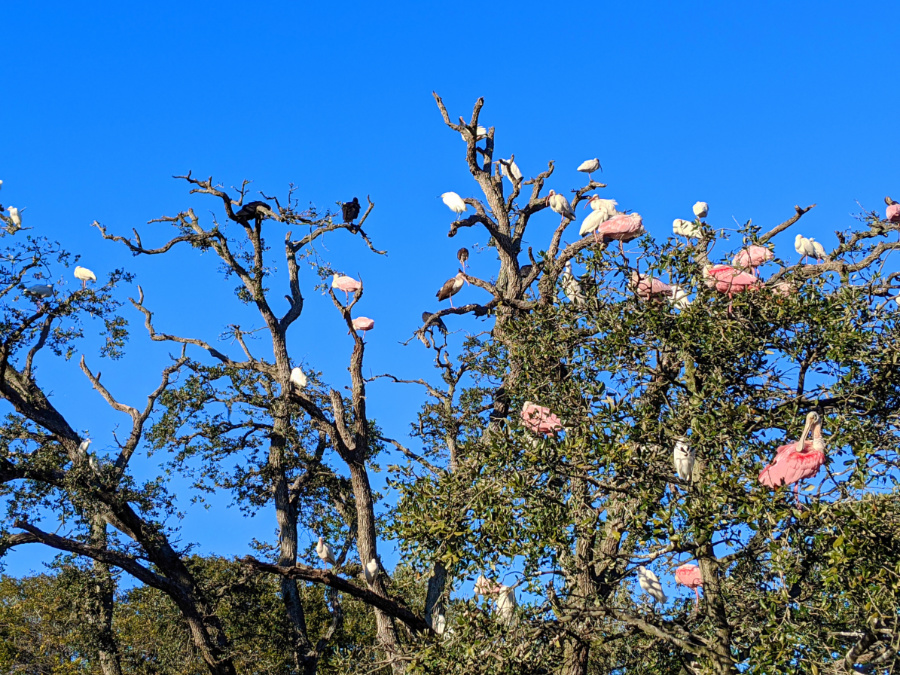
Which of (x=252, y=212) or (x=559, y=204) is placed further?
(x=252, y=212)

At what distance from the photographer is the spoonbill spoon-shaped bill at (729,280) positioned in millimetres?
7633

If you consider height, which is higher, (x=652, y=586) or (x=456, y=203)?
(x=456, y=203)

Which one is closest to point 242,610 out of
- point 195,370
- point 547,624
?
point 195,370

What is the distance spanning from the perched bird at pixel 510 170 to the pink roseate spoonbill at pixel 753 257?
17.5 ft

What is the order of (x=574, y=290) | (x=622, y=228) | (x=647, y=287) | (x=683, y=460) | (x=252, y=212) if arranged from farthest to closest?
(x=252, y=212) < (x=622, y=228) < (x=574, y=290) < (x=647, y=287) < (x=683, y=460)

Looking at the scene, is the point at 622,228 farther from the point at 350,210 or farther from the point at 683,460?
the point at 350,210

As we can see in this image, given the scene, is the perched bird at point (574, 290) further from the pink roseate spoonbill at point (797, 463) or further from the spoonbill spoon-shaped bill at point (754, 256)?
the pink roseate spoonbill at point (797, 463)

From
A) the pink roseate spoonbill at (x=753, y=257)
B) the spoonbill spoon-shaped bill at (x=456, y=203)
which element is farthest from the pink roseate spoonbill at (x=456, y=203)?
the pink roseate spoonbill at (x=753, y=257)

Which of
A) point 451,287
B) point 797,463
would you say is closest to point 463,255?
point 451,287

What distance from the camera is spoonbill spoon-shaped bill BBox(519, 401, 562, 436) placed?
757 cm

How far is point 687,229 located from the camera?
31.1 feet

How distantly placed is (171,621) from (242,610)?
1588 mm

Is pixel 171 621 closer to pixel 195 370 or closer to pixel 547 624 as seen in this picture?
pixel 195 370

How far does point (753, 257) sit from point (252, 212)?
7.58 m
